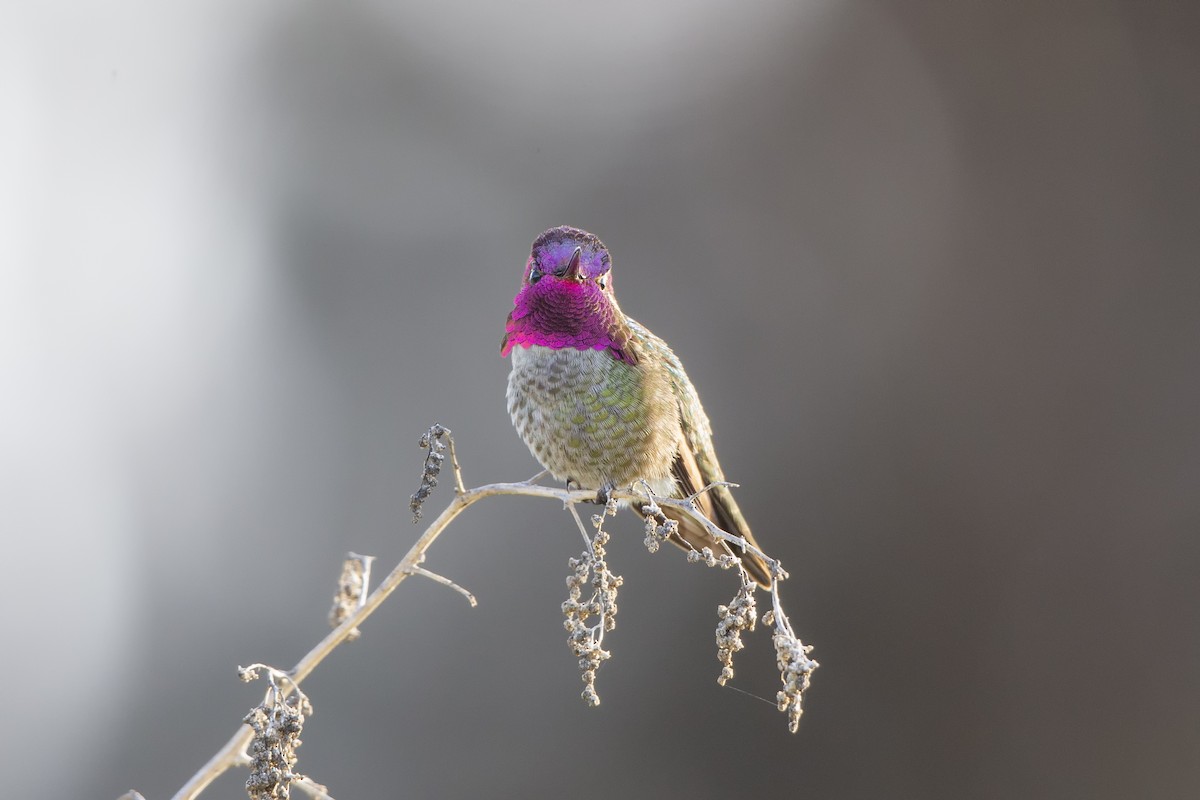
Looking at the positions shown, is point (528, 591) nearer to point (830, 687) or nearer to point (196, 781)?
point (830, 687)

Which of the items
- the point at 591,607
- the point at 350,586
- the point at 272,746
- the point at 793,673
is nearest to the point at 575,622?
the point at 591,607

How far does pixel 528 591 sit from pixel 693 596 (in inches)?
48.0

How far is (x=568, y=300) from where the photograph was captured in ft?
11.1

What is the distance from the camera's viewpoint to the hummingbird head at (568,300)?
10.7 feet

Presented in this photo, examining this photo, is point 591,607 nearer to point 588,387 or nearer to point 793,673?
point 793,673

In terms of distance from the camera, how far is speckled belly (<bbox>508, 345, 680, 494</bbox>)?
11.4 ft

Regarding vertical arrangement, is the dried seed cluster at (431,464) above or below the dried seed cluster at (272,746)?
above

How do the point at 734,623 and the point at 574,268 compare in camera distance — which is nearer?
the point at 734,623

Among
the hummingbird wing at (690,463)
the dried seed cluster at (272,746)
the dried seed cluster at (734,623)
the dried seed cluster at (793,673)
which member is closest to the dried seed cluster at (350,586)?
the dried seed cluster at (272,746)

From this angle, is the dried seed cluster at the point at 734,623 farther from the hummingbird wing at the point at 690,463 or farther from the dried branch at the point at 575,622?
the hummingbird wing at the point at 690,463

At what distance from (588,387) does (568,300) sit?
0.99 feet

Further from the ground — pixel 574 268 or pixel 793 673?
pixel 574 268

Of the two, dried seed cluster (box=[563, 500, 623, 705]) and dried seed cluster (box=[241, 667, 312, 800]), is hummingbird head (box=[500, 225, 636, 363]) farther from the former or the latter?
dried seed cluster (box=[241, 667, 312, 800])

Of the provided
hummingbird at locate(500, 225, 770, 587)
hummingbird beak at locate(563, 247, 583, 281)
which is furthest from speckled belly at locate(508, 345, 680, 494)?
hummingbird beak at locate(563, 247, 583, 281)
